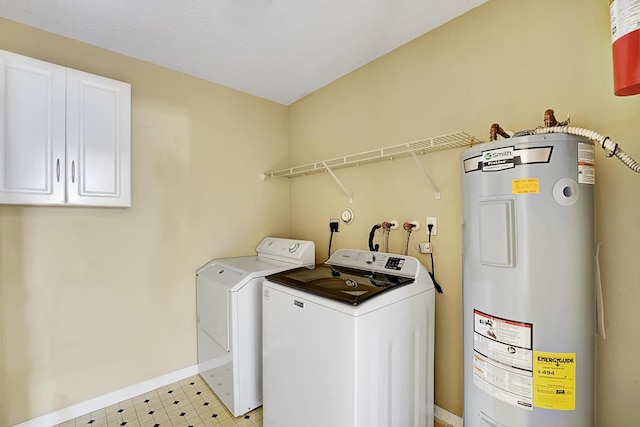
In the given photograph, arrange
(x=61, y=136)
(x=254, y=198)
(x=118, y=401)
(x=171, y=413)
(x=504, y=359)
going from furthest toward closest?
(x=254, y=198)
(x=118, y=401)
(x=171, y=413)
(x=61, y=136)
(x=504, y=359)

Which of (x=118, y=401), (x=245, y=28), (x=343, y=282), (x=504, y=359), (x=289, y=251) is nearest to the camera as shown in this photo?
(x=504, y=359)

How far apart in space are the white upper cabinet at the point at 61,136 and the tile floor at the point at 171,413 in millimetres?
1404

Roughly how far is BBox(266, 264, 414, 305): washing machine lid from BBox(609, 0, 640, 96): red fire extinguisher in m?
1.11

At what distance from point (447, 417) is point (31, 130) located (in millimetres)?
2963

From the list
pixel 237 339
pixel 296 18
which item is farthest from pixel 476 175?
pixel 237 339

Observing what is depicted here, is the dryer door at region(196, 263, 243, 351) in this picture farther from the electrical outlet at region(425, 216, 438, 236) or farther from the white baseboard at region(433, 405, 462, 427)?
the white baseboard at region(433, 405, 462, 427)

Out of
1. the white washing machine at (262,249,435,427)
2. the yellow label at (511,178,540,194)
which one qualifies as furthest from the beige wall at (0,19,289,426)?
the yellow label at (511,178,540,194)

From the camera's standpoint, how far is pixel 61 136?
1.65 m

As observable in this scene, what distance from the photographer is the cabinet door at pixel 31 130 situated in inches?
58.9

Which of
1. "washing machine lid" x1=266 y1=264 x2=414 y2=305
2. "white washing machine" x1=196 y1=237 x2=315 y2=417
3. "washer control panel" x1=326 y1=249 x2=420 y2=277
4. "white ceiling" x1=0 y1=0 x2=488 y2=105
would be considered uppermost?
"white ceiling" x1=0 y1=0 x2=488 y2=105

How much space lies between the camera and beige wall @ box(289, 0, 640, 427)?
1.17 meters

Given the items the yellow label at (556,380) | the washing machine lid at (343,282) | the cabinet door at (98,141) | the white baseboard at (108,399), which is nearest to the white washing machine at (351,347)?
the washing machine lid at (343,282)

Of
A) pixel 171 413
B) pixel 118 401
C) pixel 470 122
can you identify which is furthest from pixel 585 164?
pixel 118 401

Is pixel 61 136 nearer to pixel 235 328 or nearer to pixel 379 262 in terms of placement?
pixel 235 328
